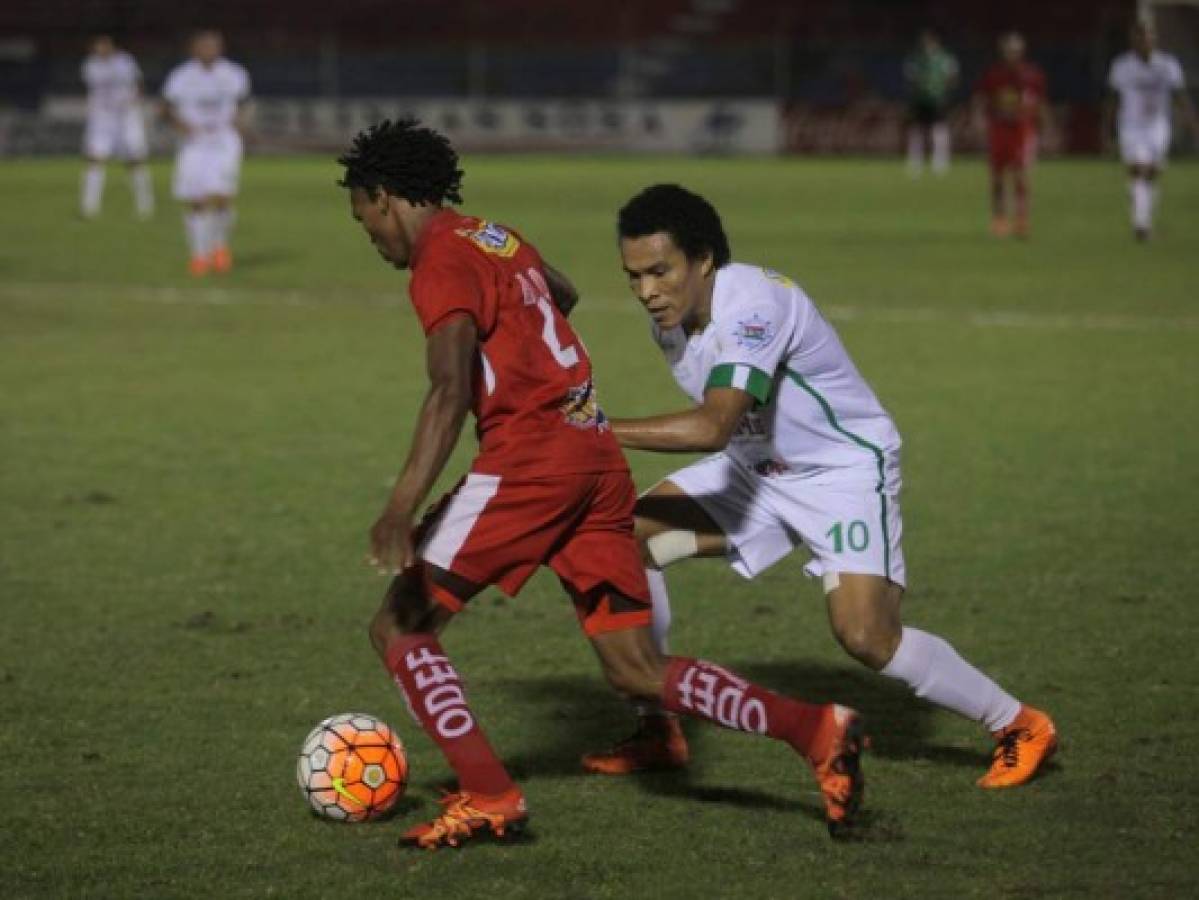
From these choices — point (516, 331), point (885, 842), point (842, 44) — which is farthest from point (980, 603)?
point (842, 44)

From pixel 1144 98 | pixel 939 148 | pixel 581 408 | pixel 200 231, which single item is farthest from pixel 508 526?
pixel 939 148

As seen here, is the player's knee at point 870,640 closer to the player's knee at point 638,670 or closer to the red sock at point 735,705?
the red sock at point 735,705

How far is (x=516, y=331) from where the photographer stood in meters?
5.65

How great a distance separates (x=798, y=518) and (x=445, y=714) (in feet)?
4.35

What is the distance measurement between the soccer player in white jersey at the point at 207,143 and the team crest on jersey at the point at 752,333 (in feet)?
56.7

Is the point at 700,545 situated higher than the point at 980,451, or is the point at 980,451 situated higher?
the point at 700,545

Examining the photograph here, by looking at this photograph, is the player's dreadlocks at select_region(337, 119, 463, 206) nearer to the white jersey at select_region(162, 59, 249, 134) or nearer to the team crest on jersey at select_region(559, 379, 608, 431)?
the team crest on jersey at select_region(559, 379, 608, 431)

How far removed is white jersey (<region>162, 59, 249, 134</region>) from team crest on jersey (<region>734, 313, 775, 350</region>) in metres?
18.3

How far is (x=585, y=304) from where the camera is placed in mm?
19594

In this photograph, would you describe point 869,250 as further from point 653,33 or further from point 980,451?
point 653,33

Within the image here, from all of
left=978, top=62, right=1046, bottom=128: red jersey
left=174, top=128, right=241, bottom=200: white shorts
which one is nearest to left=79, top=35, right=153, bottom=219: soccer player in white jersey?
left=174, top=128, right=241, bottom=200: white shorts

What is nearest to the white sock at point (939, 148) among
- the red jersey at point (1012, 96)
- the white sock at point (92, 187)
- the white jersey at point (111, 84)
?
the red jersey at point (1012, 96)

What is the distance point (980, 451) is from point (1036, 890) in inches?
283

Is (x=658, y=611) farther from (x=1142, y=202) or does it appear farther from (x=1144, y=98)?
(x=1144, y=98)
